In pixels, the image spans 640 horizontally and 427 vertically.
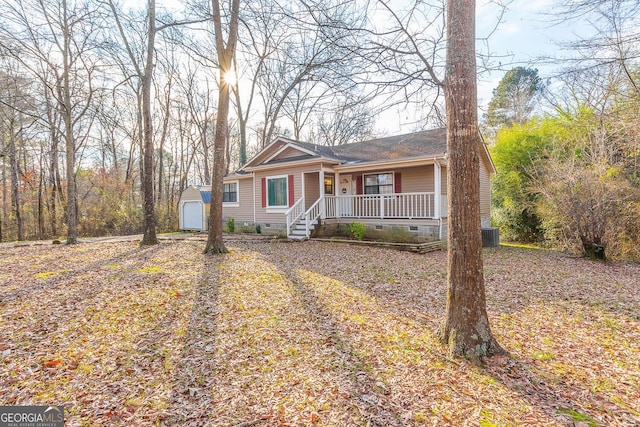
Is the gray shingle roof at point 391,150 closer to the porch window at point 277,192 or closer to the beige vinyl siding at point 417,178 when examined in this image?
the beige vinyl siding at point 417,178

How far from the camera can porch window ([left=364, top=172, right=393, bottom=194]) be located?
1281cm

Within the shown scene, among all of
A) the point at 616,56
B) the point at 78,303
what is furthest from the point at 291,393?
the point at 616,56

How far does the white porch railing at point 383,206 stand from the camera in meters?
11.2

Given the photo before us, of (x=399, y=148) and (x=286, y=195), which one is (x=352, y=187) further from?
(x=286, y=195)

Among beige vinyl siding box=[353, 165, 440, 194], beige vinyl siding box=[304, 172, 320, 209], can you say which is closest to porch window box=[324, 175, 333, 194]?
beige vinyl siding box=[304, 172, 320, 209]

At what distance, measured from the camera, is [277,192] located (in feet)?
47.0

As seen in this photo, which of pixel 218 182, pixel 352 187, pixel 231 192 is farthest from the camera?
pixel 231 192

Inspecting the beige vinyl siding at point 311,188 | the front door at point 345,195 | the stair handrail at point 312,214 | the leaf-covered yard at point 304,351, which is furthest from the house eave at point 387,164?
the leaf-covered yard at point 304,351

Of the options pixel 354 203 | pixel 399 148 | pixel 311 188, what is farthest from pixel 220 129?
pixel 399 148

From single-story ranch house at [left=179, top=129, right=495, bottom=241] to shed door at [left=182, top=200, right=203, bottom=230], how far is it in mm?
2554

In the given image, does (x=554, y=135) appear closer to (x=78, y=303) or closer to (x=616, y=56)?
(x=616, y=56)

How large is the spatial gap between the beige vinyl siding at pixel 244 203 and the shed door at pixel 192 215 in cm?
202

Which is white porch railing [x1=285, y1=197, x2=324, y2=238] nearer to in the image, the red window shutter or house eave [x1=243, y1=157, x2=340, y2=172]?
the red window shutter

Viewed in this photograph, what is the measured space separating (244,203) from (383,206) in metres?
7.50
